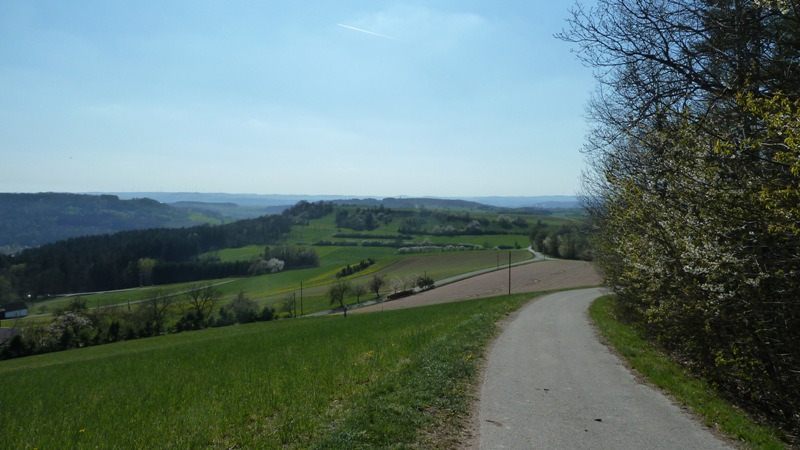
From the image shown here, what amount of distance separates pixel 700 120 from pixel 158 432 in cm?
923

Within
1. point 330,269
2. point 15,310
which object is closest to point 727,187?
point 330,269

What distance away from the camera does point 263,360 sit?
1512cm

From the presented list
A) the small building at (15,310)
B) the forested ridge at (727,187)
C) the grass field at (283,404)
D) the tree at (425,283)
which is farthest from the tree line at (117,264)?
the forested ridge at (727,187)

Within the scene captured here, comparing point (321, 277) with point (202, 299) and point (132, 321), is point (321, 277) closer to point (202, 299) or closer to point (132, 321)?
point (202, 299)

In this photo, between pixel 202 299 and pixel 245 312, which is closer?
pixel 245 312

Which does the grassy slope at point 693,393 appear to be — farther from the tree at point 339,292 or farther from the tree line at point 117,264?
the tree line at point 117,264

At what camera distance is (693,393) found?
8.97 meters

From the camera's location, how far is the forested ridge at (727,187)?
575 centimetres

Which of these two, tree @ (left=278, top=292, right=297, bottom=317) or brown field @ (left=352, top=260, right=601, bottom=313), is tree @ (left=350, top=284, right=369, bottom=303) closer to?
brown field @ (left=352, top=260, right=601, bottom=313)

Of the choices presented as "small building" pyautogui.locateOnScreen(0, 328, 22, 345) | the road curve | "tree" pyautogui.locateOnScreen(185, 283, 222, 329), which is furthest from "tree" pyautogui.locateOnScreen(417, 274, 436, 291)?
the road curve

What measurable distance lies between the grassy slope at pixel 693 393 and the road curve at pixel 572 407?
1.04ft

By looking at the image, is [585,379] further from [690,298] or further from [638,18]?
[638,18]

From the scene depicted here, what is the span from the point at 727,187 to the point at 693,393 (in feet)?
15.3

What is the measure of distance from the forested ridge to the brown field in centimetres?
4049
